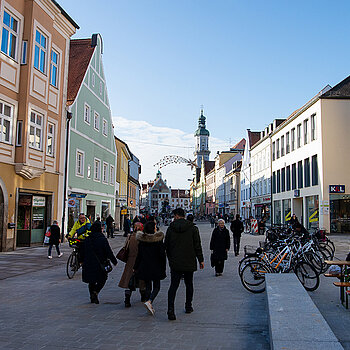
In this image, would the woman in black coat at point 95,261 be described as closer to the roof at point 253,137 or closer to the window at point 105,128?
the window at point 105,128

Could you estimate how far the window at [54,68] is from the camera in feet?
71.7

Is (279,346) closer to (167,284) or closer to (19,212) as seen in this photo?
(167,284)

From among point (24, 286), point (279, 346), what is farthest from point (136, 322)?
point (24, 286)

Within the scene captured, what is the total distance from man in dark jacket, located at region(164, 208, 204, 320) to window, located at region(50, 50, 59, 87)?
55.5ft

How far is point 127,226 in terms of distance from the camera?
102ft

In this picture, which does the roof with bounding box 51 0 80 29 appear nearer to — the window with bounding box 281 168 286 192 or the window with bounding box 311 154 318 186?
the window with bounding box 311 154 318 186

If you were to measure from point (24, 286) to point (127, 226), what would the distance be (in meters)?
21.0

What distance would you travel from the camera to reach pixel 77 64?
1162 inches

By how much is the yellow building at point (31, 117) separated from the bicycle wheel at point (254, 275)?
11993 millimetres

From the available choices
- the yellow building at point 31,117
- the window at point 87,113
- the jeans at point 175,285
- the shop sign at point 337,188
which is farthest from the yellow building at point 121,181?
the jeans at point 175,285

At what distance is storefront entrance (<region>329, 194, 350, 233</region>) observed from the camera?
3219 centimetres

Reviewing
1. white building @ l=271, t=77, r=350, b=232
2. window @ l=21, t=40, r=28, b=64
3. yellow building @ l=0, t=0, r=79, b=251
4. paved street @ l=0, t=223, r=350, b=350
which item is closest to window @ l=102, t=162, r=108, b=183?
yellow building @ l=0, t=0, r=79, b=251

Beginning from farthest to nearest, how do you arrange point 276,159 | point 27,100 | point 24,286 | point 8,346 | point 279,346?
point 276,159, point 27,100, point 24,286, point 8,346, point 279,346

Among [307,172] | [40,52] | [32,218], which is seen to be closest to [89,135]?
[40,52]
